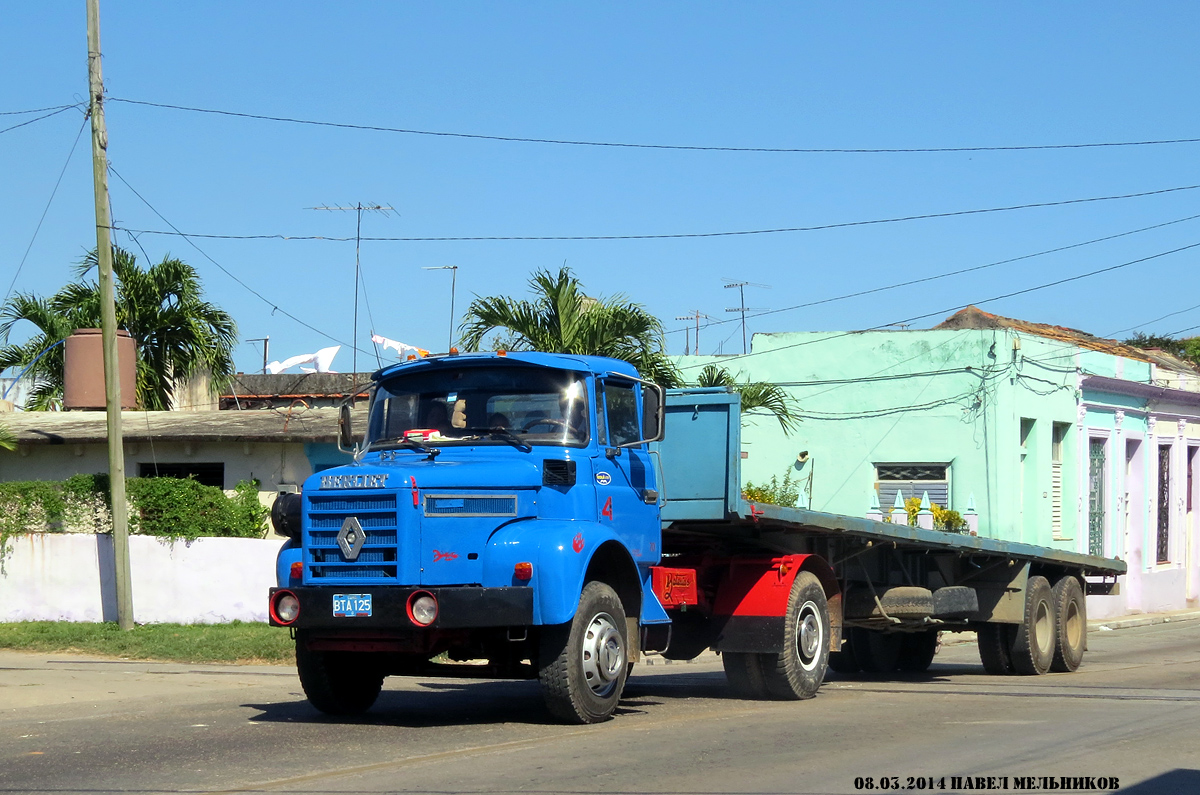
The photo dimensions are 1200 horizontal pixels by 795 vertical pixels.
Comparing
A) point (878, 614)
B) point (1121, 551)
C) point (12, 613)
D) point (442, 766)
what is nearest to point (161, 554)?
point (12, 613)

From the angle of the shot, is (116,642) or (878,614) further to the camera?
(116,642)

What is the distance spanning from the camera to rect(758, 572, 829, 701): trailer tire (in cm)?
1155

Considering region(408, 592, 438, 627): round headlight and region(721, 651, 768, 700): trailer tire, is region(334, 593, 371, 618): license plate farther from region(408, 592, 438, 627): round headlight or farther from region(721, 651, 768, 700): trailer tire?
region(721, 651, 768, 700): trailer tire

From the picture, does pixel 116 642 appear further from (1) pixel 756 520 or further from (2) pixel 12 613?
(1) pixel 756 520

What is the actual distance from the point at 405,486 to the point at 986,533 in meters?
20.5

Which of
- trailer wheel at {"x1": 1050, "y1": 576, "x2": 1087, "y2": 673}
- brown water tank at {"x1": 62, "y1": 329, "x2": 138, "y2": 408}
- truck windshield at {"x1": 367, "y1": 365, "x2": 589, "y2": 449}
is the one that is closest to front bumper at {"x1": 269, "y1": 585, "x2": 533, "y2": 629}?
truck windshield at {"x1": 367, "y1": 365, "x2": 589, "y2": 449}

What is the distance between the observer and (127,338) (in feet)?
72.9

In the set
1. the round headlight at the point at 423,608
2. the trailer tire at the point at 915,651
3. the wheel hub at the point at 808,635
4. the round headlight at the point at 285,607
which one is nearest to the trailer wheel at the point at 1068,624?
the trailer tire at the point at 915,651

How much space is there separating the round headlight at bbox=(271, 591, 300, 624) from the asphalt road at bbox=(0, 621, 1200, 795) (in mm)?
782

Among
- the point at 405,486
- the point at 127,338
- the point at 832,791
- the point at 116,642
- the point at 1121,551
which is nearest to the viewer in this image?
the point at 832,791

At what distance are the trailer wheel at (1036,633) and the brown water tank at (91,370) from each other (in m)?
14.5

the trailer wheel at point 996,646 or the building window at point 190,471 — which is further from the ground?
the building window at point 190,471

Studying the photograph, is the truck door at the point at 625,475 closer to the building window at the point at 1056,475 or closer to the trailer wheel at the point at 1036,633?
the trailer wheel at the point at 1036,633

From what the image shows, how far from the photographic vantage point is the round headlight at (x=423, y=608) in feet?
29.8
